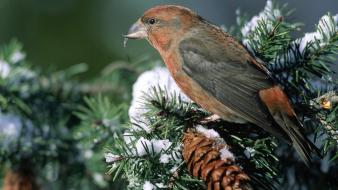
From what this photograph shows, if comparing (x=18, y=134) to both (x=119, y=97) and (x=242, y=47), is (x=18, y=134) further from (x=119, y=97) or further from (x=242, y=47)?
(x=242, y=47)

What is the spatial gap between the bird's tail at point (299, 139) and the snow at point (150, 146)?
1.83 ft

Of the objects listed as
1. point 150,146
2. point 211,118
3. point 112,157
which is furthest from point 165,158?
point 211,118

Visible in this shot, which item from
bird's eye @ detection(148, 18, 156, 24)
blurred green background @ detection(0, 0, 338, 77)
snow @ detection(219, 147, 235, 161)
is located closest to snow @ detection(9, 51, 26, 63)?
bird's eye @ detection(148, 18, 156, 24)

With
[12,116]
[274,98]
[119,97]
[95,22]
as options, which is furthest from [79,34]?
[274,98]

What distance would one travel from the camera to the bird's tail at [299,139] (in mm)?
2656

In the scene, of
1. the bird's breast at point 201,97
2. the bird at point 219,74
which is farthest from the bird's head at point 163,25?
the bird's breast at point 201,97

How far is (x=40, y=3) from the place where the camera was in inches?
214

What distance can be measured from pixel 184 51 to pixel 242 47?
56cm

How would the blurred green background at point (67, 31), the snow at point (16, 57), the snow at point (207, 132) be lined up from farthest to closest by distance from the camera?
the blurred green background at point (67, 31)
the snow at point (16, 57)
the snow at point (207, 132)

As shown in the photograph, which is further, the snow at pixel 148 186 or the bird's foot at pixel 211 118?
the bird's foot at pixel 211 118

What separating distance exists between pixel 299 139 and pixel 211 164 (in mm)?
563

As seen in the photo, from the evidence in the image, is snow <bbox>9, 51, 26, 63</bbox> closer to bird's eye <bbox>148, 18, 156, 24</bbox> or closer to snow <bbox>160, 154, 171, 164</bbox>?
bird's eye <bbox>148, 18, 156, 24</bbox>

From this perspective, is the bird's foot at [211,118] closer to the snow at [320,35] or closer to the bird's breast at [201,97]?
the bird's breast at [201,97]

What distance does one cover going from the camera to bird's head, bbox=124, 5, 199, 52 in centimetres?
357
